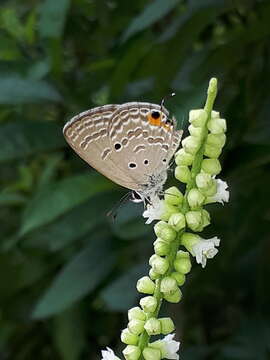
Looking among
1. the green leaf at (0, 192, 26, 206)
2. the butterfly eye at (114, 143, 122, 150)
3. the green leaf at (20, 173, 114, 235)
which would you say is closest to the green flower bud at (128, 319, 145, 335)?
the butterfly eye at (114, 143, 122, 150)

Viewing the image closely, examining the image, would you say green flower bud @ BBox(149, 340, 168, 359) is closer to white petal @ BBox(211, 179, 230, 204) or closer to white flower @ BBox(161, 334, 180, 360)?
white flower @ BBox(161, 334, 180, 360)

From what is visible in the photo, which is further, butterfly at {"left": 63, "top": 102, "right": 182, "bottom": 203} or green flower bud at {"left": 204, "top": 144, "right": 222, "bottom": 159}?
butterfly at {"left": 63, "top": 102, "right": 182, "bottom": 203}

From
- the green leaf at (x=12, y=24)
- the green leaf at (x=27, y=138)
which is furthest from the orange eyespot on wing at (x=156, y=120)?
the green leaf at (x=12, y=24)

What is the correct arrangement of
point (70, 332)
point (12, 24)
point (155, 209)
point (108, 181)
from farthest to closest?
1. point (70, 332)
2. point (12, 24)
3. point (108, 181)
4. point (155, 209)

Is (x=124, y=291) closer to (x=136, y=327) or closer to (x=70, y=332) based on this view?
(x=70, y=332)

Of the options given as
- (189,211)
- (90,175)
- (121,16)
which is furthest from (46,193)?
(189,211)

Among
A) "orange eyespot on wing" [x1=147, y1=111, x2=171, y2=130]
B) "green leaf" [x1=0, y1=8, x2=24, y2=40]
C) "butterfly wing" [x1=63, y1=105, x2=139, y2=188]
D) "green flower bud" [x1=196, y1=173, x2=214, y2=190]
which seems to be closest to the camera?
"green flower bud" [x1=196, y1=173, x2=214, y2=190]

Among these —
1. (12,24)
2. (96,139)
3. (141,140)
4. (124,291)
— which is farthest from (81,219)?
(141,140)
